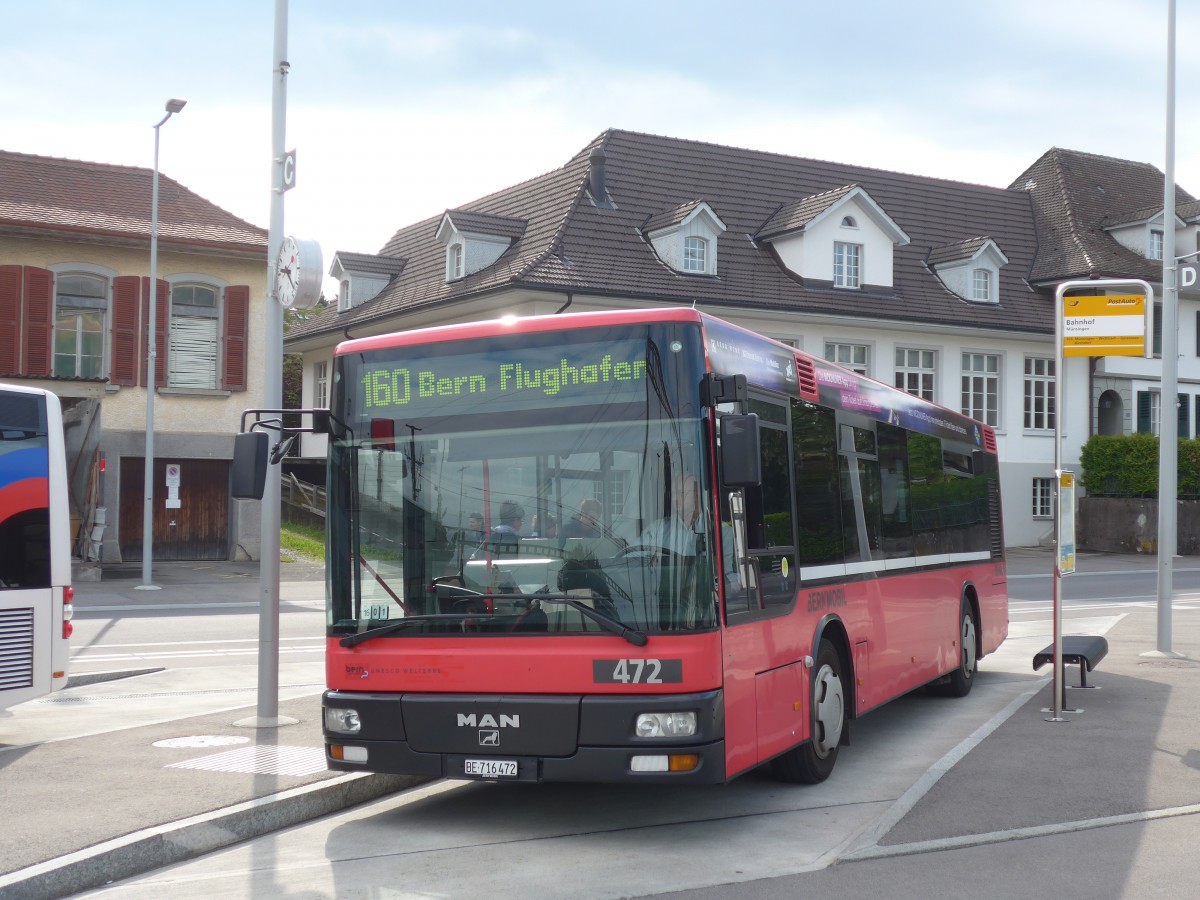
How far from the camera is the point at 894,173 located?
45188 mm

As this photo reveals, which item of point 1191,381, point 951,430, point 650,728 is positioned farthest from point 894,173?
point 650,728

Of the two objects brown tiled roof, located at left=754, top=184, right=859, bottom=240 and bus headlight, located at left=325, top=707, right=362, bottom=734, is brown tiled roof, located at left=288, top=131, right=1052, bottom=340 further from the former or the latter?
bus headlight, located at left=325, top=707, right=362, bottom=734

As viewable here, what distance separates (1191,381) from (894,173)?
457 inches

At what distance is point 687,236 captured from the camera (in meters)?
36.9

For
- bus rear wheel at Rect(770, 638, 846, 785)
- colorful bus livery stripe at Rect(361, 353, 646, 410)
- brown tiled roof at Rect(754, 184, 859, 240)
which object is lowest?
bus rear wheel at Rect(770, 638, 846, 785)

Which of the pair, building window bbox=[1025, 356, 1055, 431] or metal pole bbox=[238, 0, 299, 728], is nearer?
metal pole bbox=[238, 0, 299, 728]

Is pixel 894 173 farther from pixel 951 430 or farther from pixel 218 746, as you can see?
pixel 218 746

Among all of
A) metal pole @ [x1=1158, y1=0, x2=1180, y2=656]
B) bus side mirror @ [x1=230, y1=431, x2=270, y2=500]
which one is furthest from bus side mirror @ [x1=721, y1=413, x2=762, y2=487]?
metal pole @ [x1=1158, y1=0, x2=1180, y2=656]

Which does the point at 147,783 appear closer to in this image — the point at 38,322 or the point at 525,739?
the point at 525,739

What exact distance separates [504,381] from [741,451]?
1.36 metres

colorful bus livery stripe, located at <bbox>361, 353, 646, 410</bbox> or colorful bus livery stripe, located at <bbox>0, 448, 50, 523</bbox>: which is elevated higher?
colorful bus livery stripe, located at <bbox>361, 353, 646, 410</bbox>

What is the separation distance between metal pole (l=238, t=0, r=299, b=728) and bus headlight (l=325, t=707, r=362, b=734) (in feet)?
7.64

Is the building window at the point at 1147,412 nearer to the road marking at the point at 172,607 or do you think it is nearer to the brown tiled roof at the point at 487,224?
the brown tiled roof at the point at 487,224

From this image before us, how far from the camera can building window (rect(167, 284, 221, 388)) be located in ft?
102
